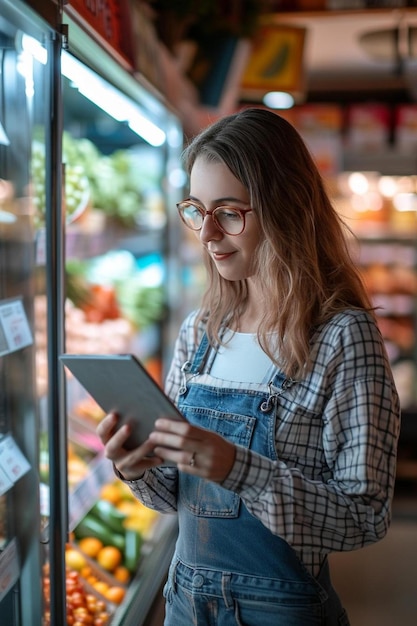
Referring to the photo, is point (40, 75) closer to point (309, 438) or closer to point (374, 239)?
point (309, 438)

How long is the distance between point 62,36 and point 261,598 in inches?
55.4

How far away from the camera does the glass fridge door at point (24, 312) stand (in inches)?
72.1

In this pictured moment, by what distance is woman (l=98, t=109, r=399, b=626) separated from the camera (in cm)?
139

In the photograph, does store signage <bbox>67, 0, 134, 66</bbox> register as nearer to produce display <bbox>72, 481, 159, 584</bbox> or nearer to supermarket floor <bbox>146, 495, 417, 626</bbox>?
produce display <bbox>72, 481, 159, 584</bbox>

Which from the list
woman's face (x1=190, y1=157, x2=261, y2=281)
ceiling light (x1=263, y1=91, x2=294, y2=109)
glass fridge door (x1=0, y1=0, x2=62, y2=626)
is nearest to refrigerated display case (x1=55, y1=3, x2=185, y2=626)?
glass fridge door (x1=0, y1=0, x2=62, y2=626)

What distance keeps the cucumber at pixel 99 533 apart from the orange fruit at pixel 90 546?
0.07ft

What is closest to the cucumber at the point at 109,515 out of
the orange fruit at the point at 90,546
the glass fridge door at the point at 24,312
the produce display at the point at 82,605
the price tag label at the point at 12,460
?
the orange fruit at the point at 90,546

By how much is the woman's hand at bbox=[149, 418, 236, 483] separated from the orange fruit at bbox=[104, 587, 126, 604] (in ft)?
4.75

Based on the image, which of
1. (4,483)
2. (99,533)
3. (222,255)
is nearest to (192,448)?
(222,255)

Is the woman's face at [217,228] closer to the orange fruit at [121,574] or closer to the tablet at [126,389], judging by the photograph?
the tablet at [126,389]

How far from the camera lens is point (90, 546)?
2.79 meters

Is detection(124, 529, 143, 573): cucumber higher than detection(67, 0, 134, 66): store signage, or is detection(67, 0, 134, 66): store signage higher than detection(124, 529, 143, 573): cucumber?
detection(67, 0, 134, 66): store signage

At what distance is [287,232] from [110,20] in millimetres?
1175

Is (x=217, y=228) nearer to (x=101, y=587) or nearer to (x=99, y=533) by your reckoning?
(x=101, y=587)
